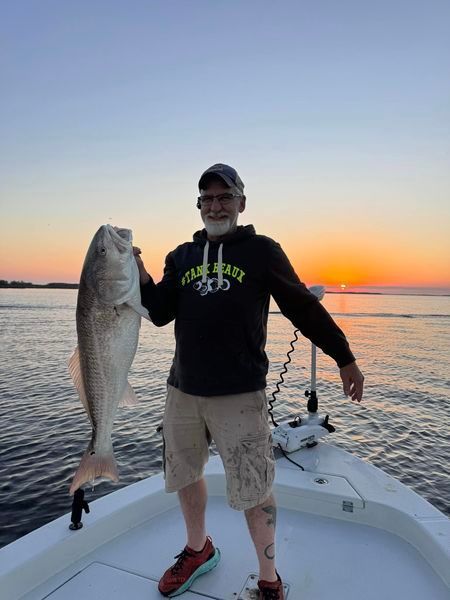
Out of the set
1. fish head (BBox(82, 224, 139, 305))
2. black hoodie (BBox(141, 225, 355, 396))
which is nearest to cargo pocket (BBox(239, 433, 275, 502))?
black hoodie (BBox(141, 225, 355, 396))

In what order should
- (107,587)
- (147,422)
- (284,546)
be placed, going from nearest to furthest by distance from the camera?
(107,587) → (284,546) → (147,422)

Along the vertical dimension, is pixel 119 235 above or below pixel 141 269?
above

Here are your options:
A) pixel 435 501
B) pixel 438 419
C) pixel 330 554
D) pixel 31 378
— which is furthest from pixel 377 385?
pixel 330 554

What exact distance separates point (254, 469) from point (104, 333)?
1.28 m

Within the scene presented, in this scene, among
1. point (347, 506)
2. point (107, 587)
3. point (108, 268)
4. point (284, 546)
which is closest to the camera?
point (108, 268)

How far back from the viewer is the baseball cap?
2.90m

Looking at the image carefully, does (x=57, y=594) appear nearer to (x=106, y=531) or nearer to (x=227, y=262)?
(x=106, y=531)

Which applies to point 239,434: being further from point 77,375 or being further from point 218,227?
point 218,227

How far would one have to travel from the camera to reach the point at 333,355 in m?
2.81

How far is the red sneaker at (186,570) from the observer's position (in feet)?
9.54

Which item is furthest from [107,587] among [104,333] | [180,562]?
[104,333]

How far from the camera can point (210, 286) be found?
9.35 ft

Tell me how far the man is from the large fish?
20 centimetres

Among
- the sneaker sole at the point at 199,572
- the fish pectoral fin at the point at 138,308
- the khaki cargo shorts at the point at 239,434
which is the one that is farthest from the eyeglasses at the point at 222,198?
the sneaker sole at the point at 199,572
